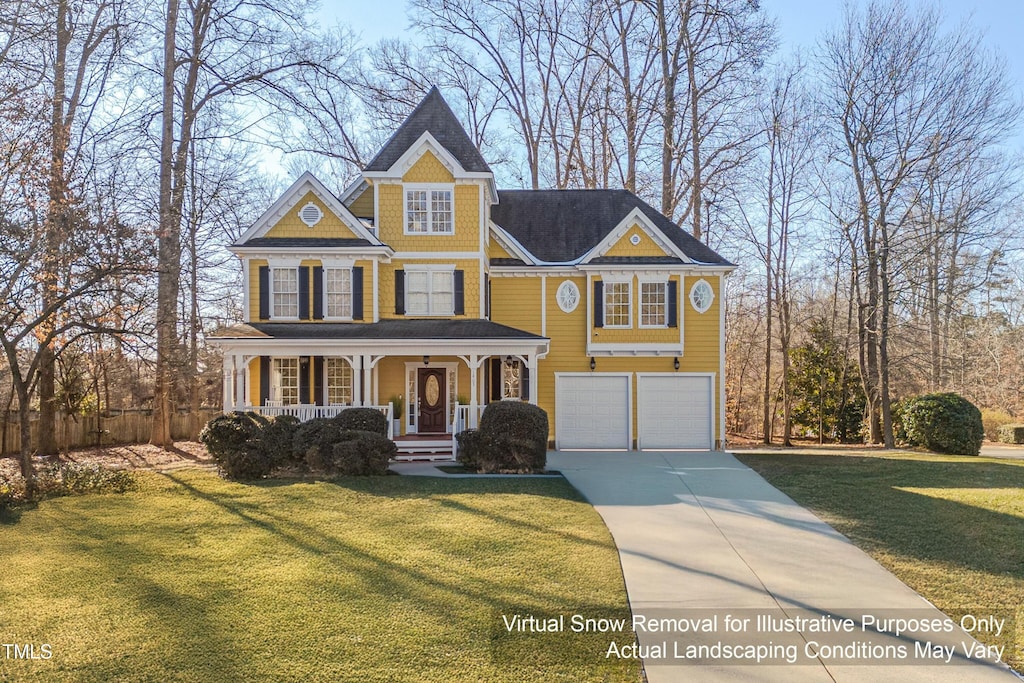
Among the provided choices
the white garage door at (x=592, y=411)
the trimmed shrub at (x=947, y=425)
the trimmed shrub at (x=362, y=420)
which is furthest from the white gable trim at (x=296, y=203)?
the trimmed shrub at (x=947, y=425)

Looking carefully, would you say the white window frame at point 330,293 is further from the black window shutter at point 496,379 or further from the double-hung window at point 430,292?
the black window shutter at point 496,379

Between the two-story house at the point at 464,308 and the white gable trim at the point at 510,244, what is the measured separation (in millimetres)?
43

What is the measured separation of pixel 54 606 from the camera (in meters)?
6.14

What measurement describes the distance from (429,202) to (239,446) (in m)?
8.14

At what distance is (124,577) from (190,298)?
18576 millimetres

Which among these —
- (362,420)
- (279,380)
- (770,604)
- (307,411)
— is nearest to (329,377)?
(279,380)

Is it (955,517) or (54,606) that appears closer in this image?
(54,606)

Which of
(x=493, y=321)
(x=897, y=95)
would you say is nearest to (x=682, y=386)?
(x=493, y=321)

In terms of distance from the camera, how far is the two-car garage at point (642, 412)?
58.1 ft

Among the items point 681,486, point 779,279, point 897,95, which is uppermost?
point 897,95

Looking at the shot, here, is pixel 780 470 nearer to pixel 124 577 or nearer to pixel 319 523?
pixel 319 523

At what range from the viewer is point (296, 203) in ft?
54.4

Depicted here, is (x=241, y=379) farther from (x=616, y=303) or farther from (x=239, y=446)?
(x=616, y=303)

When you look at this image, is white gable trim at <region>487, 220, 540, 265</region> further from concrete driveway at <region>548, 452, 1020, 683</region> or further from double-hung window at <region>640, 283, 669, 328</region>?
concrete driveway at <region>548, 452, 1020, 683</region>
